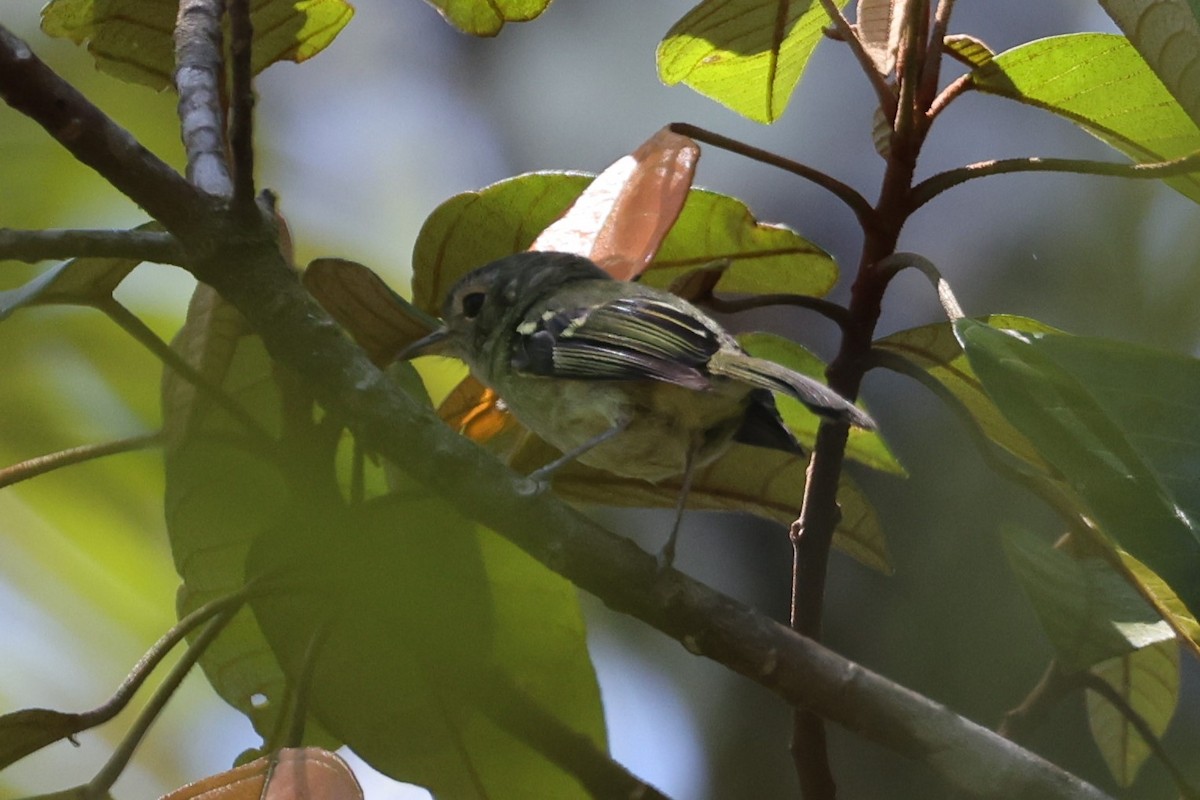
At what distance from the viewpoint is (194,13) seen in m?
1.10

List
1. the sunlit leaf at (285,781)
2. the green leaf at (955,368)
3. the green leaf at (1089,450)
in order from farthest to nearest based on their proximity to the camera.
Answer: the green leaf at (955,368), the sunlit leaf at (285,781), the green leaf at (1089,450)

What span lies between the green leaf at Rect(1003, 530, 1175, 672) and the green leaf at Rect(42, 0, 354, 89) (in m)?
0.90

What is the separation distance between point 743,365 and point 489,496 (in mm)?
394

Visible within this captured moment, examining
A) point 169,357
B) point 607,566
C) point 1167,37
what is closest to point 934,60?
point 1167,37

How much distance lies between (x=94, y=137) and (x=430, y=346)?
0.58m

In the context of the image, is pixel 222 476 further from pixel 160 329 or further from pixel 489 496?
pixel 160 329

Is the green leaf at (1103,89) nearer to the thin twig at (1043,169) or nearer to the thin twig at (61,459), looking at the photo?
the thin twig at (1043,169)

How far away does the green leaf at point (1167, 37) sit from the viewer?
3.06ft

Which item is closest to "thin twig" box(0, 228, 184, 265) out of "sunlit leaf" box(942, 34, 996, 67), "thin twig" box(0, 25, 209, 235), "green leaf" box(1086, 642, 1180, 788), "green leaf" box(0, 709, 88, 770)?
"thin twig" box(0, 25, 209, 235)

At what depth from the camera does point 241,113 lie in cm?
83

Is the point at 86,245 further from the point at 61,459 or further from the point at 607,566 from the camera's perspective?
the point at 607,566

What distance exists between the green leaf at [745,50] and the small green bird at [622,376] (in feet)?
0.81

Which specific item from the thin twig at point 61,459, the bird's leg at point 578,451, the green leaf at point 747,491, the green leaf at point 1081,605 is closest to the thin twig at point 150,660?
the thin twig at point 61,459

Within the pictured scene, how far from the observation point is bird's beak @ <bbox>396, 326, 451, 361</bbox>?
4.19 ft
